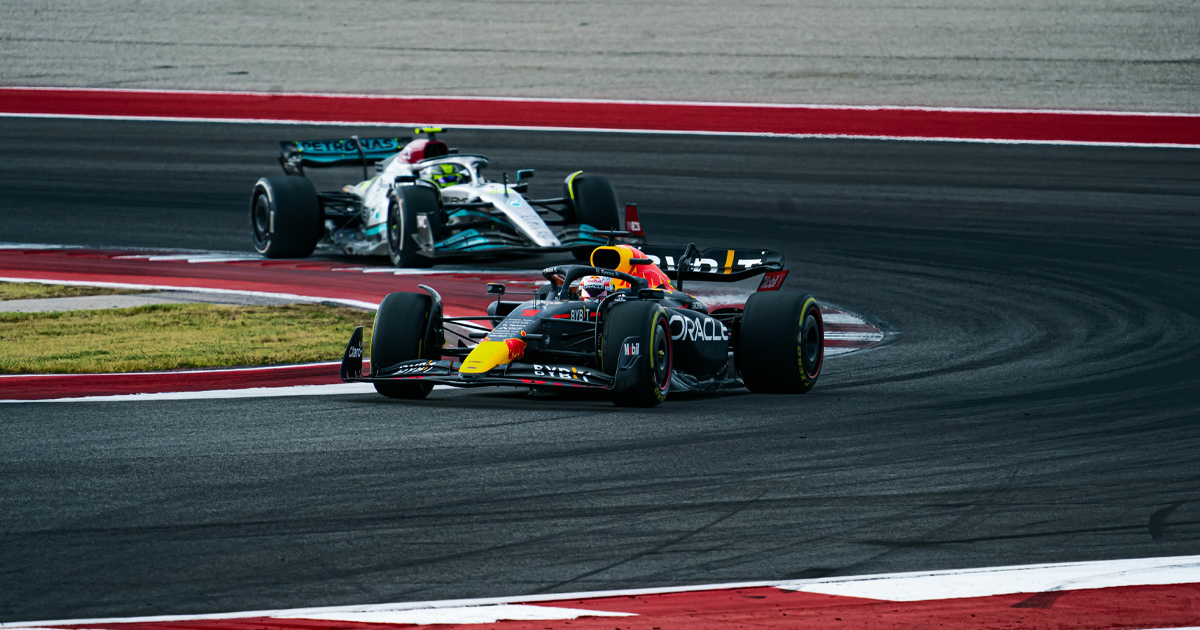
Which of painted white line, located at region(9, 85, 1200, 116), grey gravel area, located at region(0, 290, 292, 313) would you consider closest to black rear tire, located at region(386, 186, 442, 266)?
grey gravel area, located at region(0, 290, 292, 313)

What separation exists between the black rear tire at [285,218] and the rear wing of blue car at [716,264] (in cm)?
772

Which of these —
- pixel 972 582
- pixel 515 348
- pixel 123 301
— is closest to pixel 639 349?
pixel 515 348

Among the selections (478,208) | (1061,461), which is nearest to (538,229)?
(478,208)

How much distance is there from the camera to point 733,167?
Result: 2716 cm

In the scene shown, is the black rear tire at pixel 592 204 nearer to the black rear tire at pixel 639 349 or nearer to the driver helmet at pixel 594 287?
the driver helmet at pixel 594 287

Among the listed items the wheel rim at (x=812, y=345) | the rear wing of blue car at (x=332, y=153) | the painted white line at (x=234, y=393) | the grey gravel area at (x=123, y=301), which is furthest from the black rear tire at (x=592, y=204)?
the painted white line at (x=234, y=393)

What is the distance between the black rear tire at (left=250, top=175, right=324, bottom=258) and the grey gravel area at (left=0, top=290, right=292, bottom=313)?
8.88ft

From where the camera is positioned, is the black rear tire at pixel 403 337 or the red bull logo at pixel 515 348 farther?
the black rear tire at pixel 403 337

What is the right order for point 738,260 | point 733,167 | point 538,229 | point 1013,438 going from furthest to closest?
point 733,167 → point 538,229 → point 738,260 → point 1013,438

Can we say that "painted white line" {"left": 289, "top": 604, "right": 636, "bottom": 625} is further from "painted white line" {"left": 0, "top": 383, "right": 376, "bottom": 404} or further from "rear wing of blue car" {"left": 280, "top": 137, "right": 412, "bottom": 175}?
"rear wing of blue car" {"left": 280, "top": 137, "right": 412, "bottom": 175}

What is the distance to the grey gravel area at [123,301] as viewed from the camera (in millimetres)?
16172

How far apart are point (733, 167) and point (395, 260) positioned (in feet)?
30.1

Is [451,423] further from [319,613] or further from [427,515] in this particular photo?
[319,613]

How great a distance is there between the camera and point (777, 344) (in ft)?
38.9
